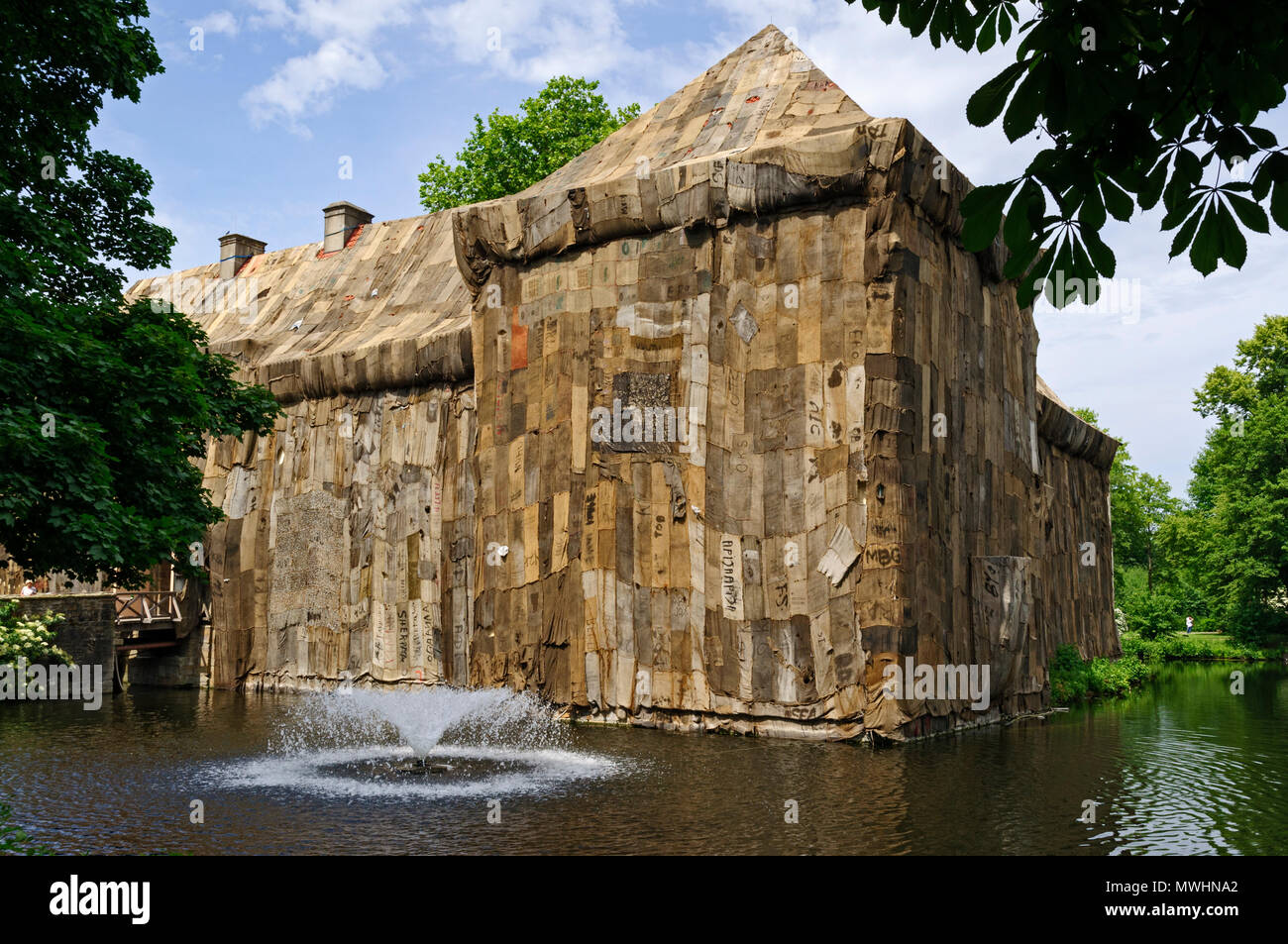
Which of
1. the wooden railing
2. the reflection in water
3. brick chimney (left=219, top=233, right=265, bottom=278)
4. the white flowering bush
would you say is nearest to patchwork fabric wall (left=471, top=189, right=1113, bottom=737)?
the reflection in water

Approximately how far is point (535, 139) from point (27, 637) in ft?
71.5

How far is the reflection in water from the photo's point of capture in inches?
355

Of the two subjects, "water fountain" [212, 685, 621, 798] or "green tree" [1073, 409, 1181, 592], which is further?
"green tree" [1073, 409, 1181, 592]

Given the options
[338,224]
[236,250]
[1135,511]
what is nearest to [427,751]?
[338,224]

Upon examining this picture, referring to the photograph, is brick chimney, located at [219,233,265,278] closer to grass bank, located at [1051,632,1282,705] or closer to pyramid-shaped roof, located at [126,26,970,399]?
pyramid-shaped roof, located at [126,26,970,399]

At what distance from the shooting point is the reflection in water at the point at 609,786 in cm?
902

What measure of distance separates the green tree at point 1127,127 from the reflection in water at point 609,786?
597cm

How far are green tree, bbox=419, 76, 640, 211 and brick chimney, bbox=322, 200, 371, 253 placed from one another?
549 centimetres

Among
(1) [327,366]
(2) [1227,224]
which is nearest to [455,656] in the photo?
(1) [327,366]

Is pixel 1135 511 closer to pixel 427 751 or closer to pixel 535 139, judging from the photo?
pixel 535 139

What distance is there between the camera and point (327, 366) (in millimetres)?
23844

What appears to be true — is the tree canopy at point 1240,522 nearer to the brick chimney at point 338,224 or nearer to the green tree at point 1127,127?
the brick chimney at point 338,224

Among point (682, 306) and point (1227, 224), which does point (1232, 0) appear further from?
point (682, 306)

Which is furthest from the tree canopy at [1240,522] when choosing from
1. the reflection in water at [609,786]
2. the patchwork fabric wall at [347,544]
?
the patchwork fabric wall at [347,544]
